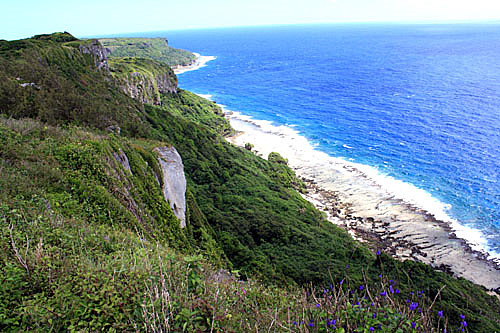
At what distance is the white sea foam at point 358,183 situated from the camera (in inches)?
1663

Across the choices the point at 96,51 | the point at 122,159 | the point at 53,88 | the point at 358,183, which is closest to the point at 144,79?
the point at 96,51

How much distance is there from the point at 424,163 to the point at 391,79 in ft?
244

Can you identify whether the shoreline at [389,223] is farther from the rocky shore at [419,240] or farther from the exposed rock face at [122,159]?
the exposed rock face at [122,159]

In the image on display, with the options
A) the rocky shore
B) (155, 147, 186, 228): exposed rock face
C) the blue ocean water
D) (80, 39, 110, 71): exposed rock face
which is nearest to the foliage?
(80, 39, 110, 71): exposed rock face

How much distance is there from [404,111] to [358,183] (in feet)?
144

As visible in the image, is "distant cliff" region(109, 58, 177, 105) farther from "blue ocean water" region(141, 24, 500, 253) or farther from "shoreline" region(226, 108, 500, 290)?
"shoreline" region(226, 108, 500, 290)

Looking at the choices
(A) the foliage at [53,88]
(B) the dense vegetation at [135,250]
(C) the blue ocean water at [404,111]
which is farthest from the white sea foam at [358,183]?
(A) the foliage at [53,88]

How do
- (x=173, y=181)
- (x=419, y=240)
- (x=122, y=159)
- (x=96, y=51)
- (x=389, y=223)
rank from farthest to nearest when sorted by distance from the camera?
(x=96, y=51), (x=389, y=223), (x=419, y=240), (x=173, y=181), (x=122, y=159)

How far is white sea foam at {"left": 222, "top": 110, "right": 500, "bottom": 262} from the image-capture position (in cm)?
4223

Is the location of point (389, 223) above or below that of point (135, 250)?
below

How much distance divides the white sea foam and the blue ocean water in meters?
1.77

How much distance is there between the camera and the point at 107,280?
216 inches

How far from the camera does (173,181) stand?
21031mm

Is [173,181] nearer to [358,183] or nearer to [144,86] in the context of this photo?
[358,183]
